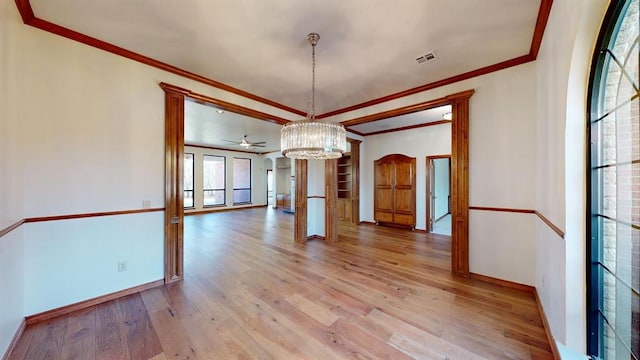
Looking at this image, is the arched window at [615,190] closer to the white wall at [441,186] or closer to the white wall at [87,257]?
the white wall at [87,257]

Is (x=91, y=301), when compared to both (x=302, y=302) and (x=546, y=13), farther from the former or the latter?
(x=546, y=13)

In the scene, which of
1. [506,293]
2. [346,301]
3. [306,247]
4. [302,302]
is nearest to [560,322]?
[506,293]

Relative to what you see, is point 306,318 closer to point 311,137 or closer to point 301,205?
point 311,137

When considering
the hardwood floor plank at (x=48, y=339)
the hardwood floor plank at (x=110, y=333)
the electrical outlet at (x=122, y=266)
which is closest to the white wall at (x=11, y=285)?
the hardwood floor plank at (x=48, y=339)

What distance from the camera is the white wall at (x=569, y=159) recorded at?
1320 mm

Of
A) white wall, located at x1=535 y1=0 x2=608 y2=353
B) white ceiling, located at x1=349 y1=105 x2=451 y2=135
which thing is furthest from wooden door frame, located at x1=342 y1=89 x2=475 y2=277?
white ceiling, located at x1=349 y1=105 x2=451 y2=135

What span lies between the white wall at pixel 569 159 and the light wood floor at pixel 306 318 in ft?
1.52

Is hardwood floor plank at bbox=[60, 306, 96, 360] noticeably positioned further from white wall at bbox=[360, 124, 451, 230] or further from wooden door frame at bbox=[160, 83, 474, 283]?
white wall at bbox=[360, 124, 451, 230]

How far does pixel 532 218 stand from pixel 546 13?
202 centimetres

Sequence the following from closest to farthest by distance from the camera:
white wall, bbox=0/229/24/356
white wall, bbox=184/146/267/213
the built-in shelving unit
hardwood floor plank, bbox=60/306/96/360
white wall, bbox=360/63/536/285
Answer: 1. white wall, bbox=0/229/24/356
2. hardwood floor plank, bbox=60/306/96/360
3. white wall, bbox=360/63/536/285
4. the built-in shelving unit
5. white wall, bbox=184/146/267/213

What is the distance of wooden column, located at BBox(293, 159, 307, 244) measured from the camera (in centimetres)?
480

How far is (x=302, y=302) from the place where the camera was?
2455 millimetres

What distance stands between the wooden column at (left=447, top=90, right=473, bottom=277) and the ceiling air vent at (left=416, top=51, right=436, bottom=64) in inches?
29.7

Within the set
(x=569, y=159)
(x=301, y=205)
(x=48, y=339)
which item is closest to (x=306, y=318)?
(x=48, y=339)
